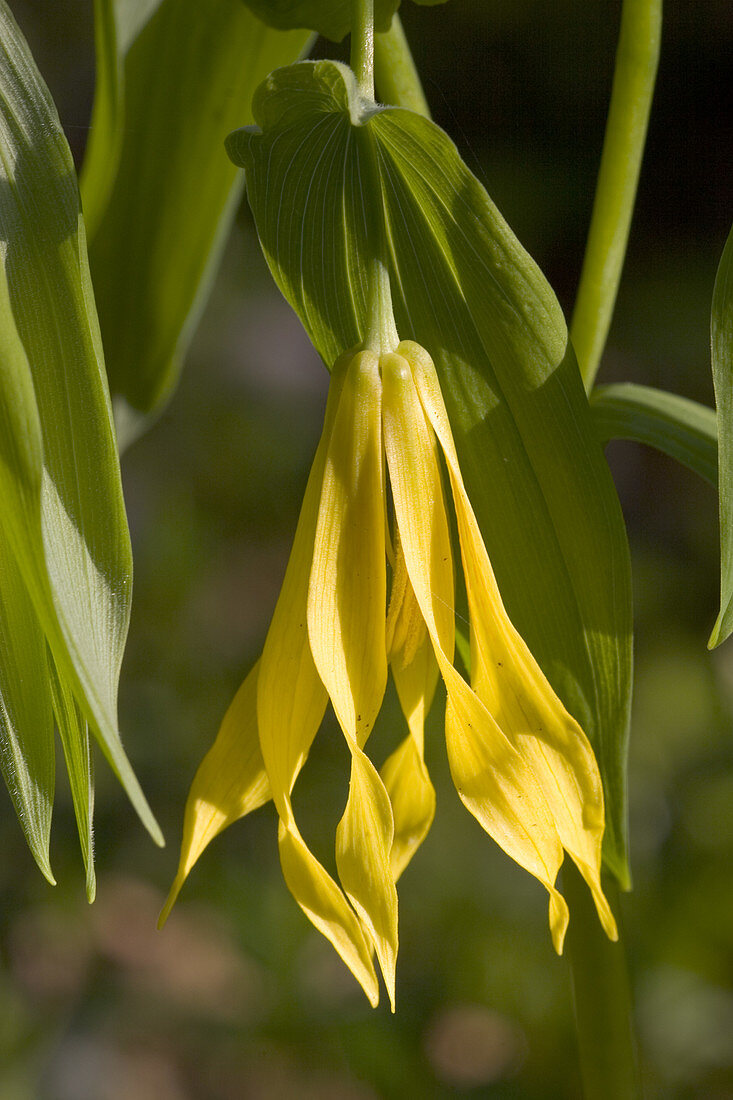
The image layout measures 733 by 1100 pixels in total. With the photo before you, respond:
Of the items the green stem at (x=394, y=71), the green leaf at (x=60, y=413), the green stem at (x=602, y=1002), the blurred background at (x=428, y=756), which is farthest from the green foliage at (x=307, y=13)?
the blurred background at (x=428, y=756)

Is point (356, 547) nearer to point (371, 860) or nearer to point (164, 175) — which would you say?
point (371, 860)

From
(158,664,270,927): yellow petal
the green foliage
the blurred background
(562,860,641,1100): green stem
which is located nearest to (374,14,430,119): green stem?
the green foliage

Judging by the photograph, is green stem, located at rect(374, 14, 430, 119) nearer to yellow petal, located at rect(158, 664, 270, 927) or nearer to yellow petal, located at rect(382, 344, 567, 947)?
yellow petal, located at rect(382, 344, 567, 947)

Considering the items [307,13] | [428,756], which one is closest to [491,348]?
[307,13]

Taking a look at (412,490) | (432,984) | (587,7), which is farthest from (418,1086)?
(587,7)

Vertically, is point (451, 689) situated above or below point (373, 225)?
below

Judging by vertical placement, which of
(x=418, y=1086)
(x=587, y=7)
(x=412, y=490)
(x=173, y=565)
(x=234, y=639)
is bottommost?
(x=418, y=1086)

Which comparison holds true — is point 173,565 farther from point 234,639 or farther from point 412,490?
point 412,490
